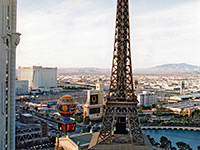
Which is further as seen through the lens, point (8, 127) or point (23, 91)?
point (23, 91)

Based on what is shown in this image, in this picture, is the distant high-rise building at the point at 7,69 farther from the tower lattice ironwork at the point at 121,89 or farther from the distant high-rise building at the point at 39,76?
the distant high-rise building at the point at 39,76

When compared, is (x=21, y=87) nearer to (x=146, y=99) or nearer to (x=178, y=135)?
(x=146, y=99)

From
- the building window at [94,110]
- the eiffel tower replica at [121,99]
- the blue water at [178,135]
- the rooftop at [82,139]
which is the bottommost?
the blue water at [178,135]

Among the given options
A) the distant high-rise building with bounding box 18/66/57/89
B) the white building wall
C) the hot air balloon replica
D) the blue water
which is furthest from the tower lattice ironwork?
the distant high-rise building with bounding box 18/66/57/89

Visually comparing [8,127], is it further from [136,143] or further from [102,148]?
[136,143]

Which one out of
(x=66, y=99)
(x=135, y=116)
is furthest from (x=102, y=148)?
(x=66, y=99)

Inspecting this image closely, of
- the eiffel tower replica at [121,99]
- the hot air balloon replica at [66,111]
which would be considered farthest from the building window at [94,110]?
the eiffel tower replica at [121,99]
